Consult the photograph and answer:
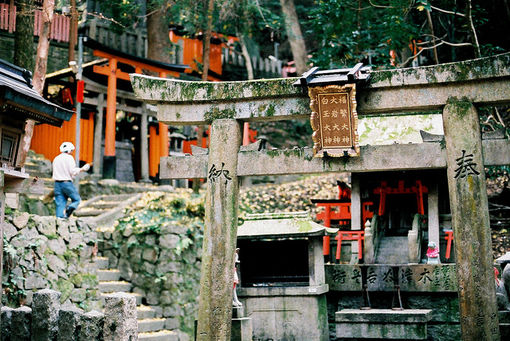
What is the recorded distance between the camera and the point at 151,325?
1670 centimetres

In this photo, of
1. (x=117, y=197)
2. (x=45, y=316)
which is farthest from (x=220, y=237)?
(x=117, y=197)

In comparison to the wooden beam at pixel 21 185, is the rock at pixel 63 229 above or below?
below

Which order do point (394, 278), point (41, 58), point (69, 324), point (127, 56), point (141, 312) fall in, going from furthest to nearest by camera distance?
point (127, 56)
point (141, 312)
point (41, 58)
point (394, 278)
point (69, 324)

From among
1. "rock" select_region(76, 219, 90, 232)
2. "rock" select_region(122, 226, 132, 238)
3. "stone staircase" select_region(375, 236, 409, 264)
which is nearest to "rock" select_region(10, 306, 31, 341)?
"rock" select_region(76, 219, 90, 232)

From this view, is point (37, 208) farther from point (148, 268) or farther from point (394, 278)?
point (394, 278)

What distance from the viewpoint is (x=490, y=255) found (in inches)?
381

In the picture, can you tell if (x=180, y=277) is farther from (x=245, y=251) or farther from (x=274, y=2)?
(x=274, y=2)

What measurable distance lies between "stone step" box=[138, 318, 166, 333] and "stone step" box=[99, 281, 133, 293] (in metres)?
0.99

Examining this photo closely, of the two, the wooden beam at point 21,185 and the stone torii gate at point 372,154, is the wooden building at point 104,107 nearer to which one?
the wooden beam at point 21,185

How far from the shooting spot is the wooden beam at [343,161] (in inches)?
392

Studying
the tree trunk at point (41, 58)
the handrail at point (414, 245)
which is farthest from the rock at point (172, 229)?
the handrail at point (414, 245)

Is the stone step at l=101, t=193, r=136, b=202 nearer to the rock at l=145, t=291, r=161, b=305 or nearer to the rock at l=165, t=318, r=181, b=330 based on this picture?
the rock at l=145, t=291, r=161, b=305

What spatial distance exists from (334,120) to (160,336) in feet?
27.4

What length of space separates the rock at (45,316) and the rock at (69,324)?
0.85 ft
